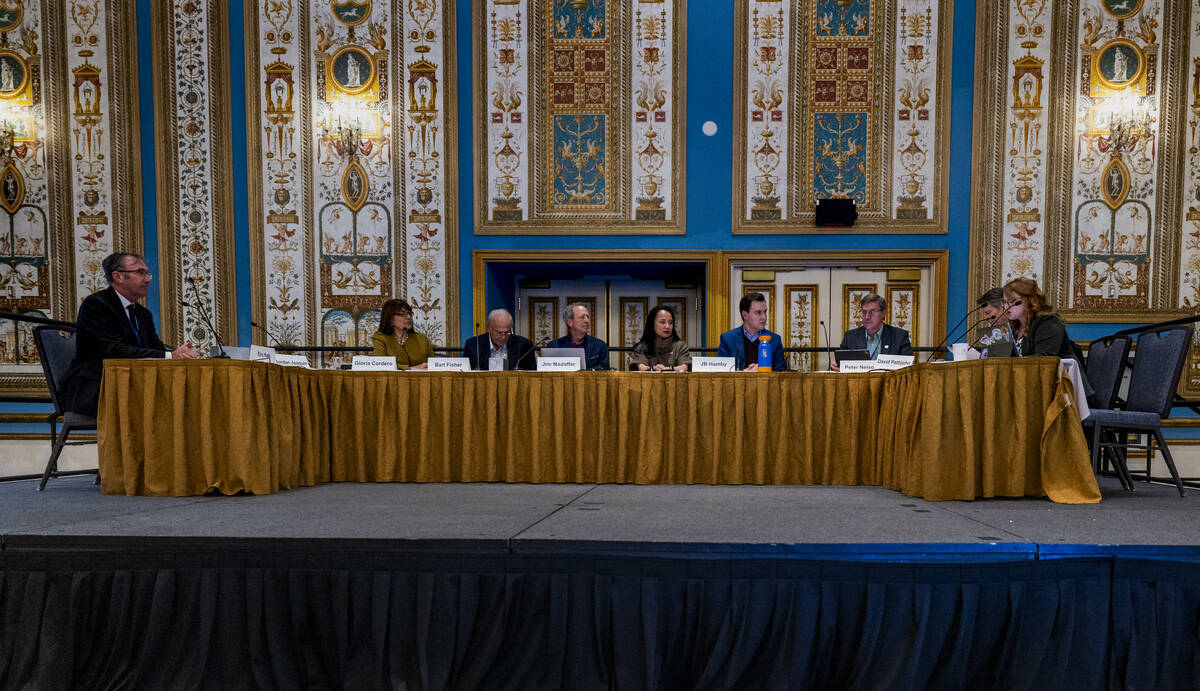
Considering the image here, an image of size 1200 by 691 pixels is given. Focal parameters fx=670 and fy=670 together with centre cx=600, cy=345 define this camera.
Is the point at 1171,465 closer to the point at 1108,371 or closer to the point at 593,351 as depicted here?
the point at 1108,371

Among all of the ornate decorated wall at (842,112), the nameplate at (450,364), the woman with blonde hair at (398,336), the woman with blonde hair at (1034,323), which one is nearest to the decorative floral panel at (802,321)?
the ornate decorated wall at (842,112)

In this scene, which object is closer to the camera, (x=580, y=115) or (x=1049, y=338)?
(x=1049, y=338)

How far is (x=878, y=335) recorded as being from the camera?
4.49 metres

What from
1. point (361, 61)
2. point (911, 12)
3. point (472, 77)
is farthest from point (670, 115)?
point (361, 61)

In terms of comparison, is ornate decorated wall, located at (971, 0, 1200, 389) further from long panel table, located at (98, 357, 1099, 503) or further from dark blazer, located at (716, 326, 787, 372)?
long panel table, located at (98, 357, 1099, 503)

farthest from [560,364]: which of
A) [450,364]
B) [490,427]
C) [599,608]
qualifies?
[599,608]

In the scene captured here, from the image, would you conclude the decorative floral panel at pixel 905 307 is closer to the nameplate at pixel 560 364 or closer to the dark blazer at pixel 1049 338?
the dark blazer at pixel 1049 338

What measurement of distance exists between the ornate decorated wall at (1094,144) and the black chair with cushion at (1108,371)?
1.82 meters

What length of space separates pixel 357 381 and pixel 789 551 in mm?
2247

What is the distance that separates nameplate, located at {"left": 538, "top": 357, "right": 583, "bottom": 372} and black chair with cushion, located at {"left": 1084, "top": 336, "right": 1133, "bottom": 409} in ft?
8.35

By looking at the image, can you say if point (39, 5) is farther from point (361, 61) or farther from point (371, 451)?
point (371, 451)

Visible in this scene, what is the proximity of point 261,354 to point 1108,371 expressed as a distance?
4264mm

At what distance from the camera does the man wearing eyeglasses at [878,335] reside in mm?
4395

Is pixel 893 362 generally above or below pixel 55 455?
above
